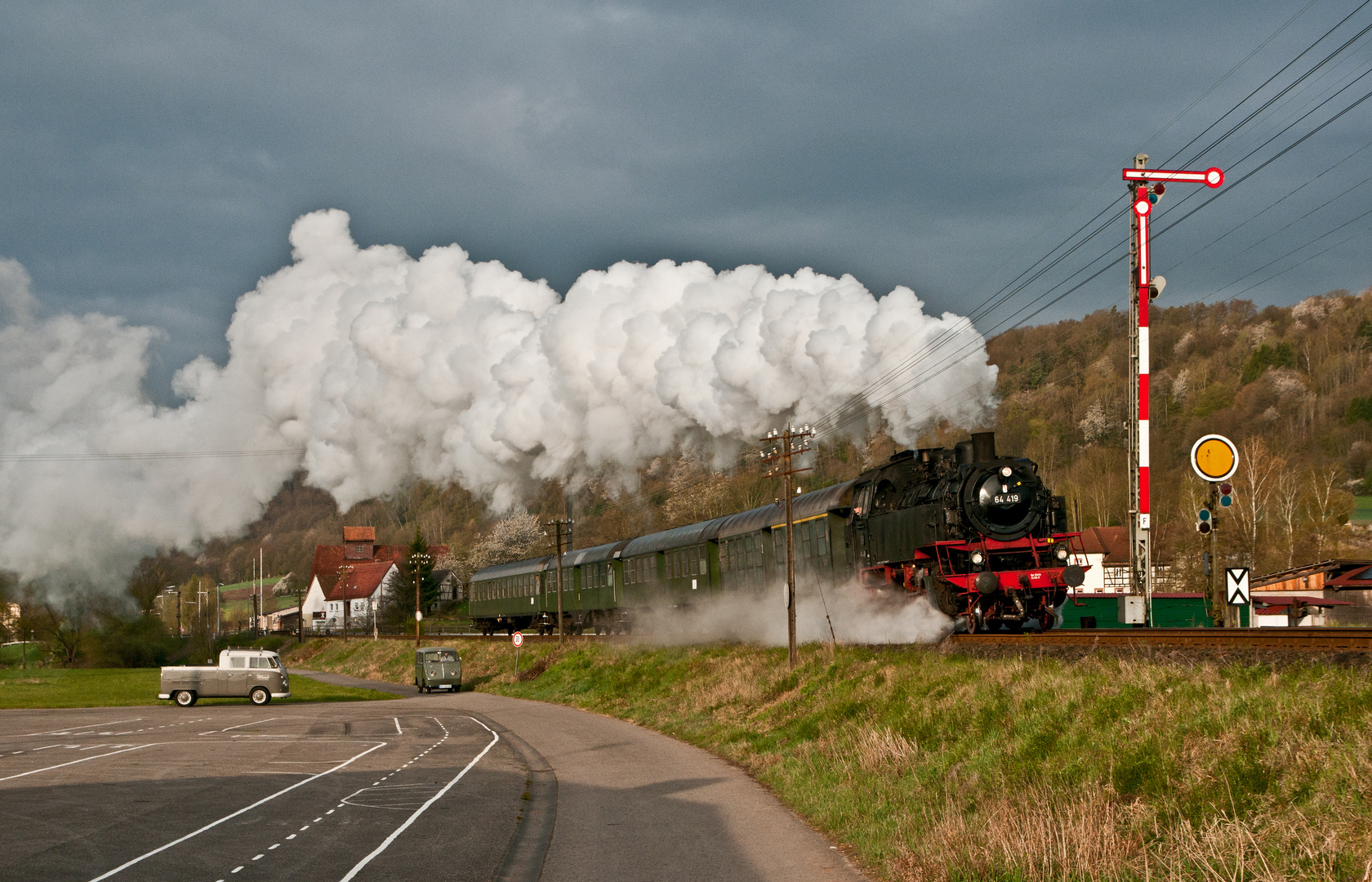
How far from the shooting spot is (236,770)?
65.6 ft

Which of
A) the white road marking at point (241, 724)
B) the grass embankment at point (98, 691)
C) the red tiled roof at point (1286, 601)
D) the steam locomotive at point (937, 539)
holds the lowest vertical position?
the grass embankment at point (98, 691)

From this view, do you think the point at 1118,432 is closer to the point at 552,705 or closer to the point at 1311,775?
the point at 552,705

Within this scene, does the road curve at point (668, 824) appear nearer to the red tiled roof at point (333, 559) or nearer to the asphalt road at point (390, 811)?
the asphalt road at point (390, 811)

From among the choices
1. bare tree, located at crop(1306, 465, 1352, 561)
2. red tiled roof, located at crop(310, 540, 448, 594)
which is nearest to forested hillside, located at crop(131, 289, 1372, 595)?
bare tree, located at crop(1306, 465, 1352, 561)

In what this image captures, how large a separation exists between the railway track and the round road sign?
265 cm

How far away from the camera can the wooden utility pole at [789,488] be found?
26913 mm

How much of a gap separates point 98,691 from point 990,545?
135 feet

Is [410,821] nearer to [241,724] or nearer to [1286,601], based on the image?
[241,724]

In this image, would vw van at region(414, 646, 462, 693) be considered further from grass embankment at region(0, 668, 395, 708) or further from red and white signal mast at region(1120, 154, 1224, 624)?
red and white signal mast at region(1120, 154, 1224, 624)

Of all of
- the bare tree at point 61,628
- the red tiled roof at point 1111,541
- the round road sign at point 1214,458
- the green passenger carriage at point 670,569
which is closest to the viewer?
the round road sign at point 1214,458

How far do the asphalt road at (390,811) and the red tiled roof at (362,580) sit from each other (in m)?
85.2

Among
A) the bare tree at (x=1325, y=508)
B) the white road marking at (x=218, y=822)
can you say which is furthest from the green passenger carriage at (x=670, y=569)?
the bare tree at (x=1325, y=508)

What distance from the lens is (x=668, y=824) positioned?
14086mm

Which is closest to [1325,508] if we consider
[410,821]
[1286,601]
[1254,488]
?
[1254,488]
